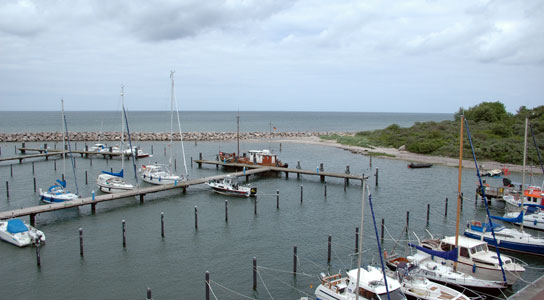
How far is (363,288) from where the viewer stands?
19.7 metres

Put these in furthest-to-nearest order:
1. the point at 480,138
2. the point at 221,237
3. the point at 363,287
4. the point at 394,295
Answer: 1. the point at 480,138
2. the point at 221,237
3. the point at 363,287
4. the point at 394,295

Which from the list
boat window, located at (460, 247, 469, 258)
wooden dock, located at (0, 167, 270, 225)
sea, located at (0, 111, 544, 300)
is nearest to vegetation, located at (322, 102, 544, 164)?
sea, located at (0, 111, 544, 300)

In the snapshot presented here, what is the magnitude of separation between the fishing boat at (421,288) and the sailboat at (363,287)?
1.19 metres

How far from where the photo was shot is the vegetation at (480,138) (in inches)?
2884

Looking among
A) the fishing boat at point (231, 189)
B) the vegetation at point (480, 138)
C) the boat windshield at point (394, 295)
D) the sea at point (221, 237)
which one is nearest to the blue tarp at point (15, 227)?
the sea at point (221, 237)

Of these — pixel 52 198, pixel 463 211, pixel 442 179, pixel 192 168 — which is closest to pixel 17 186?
pixel 52 198

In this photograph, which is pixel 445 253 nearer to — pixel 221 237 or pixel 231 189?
pixel 221 237

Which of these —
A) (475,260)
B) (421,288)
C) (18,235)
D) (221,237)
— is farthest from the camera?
(221,237)

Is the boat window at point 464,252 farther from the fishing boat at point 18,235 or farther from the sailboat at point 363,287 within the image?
the fishing boat at point 18,235

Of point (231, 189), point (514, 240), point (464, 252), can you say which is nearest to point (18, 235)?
point (231, 189)

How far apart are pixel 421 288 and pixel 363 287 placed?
12.2ft

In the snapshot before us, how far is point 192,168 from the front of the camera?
2736 inches

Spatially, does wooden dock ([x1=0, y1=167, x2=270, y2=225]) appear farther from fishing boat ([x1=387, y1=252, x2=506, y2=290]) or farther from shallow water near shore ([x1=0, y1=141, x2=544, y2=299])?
fishing boat ([x1=387, y1=252, x2=506, y2=290])

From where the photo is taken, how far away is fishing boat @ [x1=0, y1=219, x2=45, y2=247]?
98.5 ft
